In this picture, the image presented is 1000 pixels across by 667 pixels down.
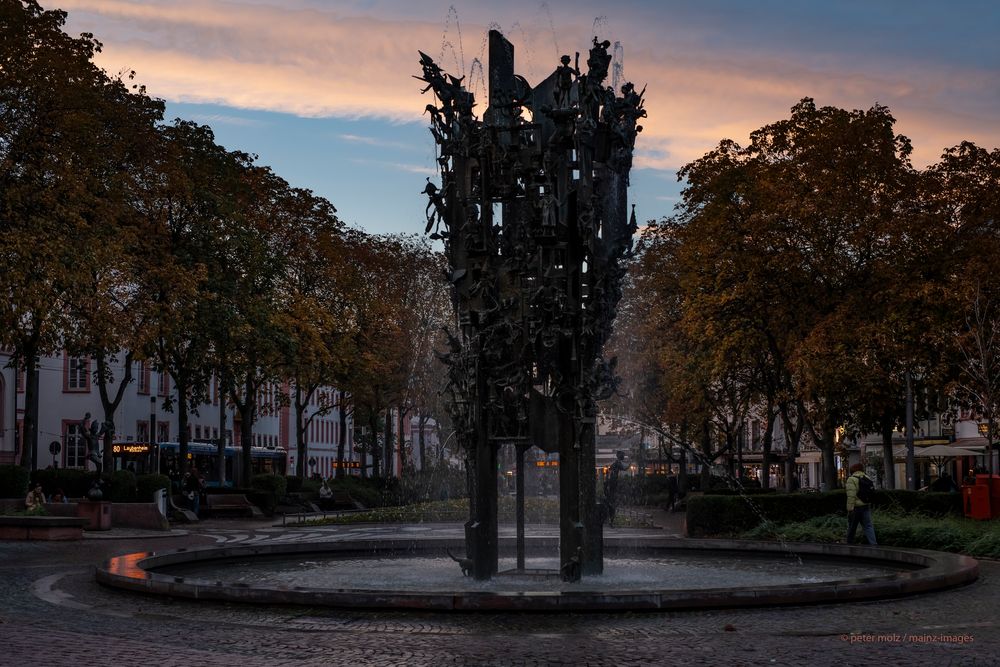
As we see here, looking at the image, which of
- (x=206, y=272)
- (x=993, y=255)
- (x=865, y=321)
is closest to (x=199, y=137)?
(x=206, y=272)

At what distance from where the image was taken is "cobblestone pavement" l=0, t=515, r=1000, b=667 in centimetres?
1261

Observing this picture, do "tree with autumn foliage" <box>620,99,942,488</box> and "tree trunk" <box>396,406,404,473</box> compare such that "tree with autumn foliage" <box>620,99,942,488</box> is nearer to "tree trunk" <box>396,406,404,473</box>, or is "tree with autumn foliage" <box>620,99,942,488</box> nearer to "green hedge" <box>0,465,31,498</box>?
"tree trunk" <box>396,406,404,473</box>

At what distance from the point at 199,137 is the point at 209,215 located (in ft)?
14.0

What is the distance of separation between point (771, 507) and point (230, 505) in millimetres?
28029

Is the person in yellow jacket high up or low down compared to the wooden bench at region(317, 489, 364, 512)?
up

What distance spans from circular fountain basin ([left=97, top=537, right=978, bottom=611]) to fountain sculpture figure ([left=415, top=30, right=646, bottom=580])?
152cm

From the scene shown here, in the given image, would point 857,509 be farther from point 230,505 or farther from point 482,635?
point 230,505

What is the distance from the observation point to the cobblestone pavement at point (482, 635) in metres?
12.6

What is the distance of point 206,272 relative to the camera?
47.3m

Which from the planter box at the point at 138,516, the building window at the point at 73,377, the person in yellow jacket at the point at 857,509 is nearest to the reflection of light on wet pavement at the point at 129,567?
the person in yellow jacket at the point at 857,509

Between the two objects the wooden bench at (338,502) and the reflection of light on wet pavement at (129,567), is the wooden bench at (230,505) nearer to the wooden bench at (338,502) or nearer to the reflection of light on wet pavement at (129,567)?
the wooden bench at (338,502)

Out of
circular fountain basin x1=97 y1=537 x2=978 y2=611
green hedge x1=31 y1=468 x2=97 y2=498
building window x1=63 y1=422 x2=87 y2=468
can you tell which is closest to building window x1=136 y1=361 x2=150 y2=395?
building window x1=63 y1=422 x2=87 y2=468

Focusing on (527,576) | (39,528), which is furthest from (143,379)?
(527,576)

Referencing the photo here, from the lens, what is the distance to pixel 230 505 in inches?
2190
